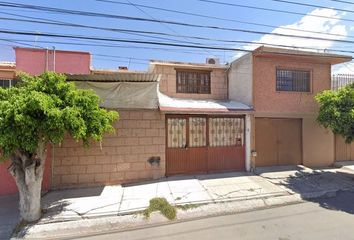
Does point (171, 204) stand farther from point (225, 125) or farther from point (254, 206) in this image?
point (225, 125)

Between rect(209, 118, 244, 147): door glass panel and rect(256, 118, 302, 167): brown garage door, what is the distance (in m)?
0.86

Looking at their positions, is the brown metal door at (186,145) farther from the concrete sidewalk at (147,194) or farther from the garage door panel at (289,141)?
the garage door panel at (289,141)

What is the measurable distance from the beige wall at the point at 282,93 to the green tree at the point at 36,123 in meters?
6.76

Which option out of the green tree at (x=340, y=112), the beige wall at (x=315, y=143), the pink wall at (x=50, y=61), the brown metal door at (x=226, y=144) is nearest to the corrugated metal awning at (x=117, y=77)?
the pink wall at (x=50, y=61)

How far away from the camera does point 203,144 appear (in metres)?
10.2

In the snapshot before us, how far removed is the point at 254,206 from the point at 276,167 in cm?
422

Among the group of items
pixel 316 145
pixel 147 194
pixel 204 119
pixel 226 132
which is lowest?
pixel 147 194

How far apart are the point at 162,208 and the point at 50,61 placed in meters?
7.47

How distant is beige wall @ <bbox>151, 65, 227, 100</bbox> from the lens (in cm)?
1146

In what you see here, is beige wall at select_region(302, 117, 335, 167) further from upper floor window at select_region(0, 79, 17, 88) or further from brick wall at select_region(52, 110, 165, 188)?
upper floor window at select_region(0, 79, 17, 88)

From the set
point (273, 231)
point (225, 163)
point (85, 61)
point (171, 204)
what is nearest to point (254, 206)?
point (273, 231)

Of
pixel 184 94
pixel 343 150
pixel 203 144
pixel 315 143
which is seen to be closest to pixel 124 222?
pixel 203 144

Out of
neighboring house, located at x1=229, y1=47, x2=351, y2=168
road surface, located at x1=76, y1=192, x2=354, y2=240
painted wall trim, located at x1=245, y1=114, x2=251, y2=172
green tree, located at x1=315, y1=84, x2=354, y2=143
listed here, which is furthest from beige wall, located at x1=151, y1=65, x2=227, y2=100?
road surface, located at x1=76, y1=192, x2=354, y2=240

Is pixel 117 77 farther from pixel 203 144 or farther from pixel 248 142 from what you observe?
pixel 248 142
